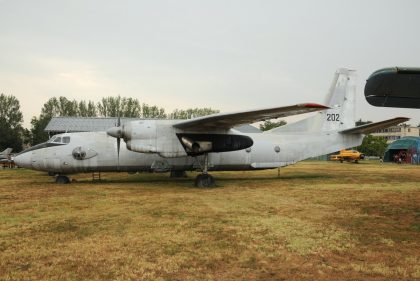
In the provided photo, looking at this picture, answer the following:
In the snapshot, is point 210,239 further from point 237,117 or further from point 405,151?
point 405,151

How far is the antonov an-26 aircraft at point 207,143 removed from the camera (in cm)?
1582

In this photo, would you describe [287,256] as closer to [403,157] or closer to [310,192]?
[310,192]

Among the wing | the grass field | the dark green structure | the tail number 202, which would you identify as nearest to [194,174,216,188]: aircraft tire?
the wing

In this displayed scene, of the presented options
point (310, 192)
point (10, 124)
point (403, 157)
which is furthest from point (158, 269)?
point (10, 124)

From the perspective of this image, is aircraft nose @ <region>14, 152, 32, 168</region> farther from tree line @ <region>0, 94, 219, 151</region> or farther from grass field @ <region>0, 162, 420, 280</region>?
tree line @ <region>0, 94, 219, 151</region>

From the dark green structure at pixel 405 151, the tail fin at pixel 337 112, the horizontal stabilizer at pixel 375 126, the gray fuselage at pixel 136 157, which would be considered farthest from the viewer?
the dark green structure at pixel 405 151

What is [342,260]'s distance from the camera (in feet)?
18.2

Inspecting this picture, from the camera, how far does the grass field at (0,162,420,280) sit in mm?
5086

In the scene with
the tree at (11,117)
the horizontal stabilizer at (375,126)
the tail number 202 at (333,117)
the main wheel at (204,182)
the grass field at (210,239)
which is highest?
the tree at (11,117)

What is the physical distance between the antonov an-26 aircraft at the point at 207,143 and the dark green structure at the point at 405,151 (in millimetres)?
34787

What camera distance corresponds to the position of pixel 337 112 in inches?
834

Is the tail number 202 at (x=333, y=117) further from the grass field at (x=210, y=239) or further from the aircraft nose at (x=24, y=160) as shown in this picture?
the aircraft nose at (x=24, y=160)

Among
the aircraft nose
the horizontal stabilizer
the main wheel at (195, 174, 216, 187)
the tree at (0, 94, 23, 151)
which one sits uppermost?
the tree at (0, 94, 23, 151)

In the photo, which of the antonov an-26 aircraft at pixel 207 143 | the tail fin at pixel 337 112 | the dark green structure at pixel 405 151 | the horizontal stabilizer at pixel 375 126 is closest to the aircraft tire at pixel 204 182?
the antonov an-26 aircraft at pixel 207 143
